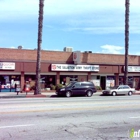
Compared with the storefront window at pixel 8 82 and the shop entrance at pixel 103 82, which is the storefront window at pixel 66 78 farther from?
the storefront window at pixel 8 82

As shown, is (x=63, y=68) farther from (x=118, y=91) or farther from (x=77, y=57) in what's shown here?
(x=118, y=91)

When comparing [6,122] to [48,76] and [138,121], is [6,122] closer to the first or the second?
[138,121]

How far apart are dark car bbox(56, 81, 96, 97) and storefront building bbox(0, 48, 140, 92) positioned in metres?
8.03

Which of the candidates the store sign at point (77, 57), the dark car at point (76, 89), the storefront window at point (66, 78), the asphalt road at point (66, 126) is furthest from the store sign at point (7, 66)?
the asphalt road at point (66, 126)

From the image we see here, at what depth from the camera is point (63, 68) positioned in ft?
124

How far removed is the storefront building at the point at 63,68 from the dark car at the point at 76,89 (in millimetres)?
8028

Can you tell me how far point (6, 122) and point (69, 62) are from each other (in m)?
28.2

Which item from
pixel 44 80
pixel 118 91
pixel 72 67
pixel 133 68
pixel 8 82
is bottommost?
pixel 118 91

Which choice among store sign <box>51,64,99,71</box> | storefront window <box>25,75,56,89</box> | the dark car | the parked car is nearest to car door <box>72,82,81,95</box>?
the dark car

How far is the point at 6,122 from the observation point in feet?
35.9

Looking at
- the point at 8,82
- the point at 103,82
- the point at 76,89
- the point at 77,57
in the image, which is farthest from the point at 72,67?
the point at 76,89

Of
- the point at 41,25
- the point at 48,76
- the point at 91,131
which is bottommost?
the point at 91,131

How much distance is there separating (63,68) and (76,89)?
9076 millimetres

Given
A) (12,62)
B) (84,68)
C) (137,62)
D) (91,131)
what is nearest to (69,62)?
(84,68)
